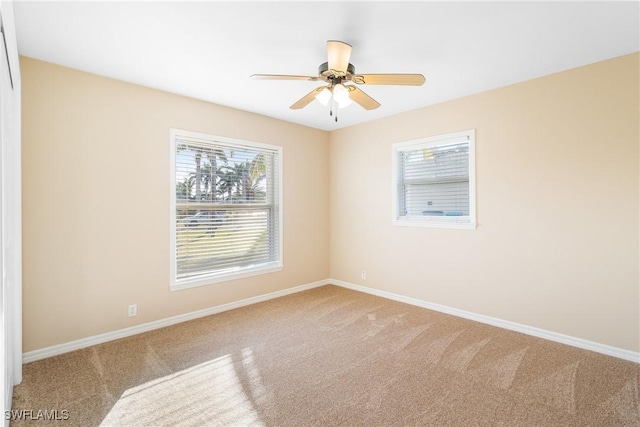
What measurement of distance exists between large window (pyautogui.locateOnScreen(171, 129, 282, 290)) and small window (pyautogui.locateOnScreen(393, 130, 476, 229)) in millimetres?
1747

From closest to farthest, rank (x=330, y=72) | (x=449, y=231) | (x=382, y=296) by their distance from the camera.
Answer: (x=330, y=72) < (x=449, y=231) < (x=382, y=296)

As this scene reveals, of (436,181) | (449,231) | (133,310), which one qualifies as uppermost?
(436,181)

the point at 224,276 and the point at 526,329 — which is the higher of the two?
the point at 224,276

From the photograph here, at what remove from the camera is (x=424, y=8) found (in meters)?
2.04

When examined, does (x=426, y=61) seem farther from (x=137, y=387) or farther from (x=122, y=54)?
(x=137, y=387)

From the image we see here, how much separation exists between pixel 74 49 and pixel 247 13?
1.54 metres

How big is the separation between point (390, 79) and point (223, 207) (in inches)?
99.2

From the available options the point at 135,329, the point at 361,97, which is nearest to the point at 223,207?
the point at 135,329

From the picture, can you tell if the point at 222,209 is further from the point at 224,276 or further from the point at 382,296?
the point at 382,296

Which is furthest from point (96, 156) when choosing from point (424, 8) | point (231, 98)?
point (424, 8)

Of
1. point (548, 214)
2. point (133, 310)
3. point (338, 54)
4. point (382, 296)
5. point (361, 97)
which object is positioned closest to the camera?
point (338, 54)

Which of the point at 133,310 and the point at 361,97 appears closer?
the point at 361,97

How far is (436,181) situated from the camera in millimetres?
3984

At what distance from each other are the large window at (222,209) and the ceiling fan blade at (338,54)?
6.96ft
